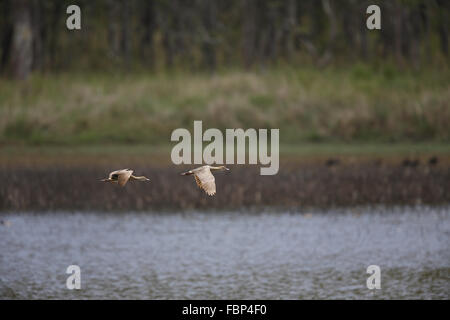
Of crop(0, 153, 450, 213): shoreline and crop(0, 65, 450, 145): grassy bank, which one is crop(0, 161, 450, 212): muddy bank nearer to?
crop(0, 153, 450, 213): shoreline

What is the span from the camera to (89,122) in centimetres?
2642

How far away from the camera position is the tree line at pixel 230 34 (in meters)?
35.0

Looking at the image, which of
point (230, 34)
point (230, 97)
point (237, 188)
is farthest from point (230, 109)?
point (230, 34)

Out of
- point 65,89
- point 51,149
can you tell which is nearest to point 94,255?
point 51,149

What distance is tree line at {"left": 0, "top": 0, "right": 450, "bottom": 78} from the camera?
3500cm

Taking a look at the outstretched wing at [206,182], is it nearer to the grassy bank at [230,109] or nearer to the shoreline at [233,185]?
the shoreline at [233,185]

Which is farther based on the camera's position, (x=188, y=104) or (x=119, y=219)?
(x=188, y=104)

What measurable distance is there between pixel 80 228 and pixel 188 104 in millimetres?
10040

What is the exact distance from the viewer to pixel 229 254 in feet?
51.3

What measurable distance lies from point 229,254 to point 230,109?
11.3m

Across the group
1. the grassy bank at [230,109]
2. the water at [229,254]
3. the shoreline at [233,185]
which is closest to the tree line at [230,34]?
the grassy bank at [230,109]

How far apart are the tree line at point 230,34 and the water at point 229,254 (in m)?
15.5
